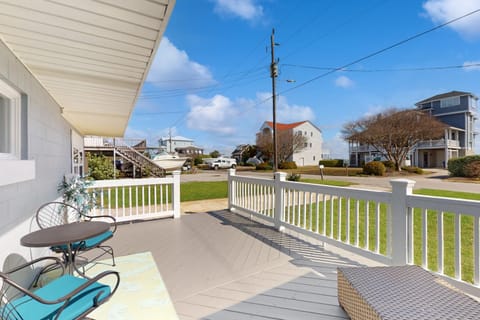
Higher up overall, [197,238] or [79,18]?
[79,18]

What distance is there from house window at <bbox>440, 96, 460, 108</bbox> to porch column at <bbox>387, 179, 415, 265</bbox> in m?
37.0

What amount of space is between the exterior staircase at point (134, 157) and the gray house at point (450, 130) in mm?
23614

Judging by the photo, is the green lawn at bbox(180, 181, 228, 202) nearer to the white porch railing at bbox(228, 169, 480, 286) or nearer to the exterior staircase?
the white porch railing at bbox(228, 169, 480, 286)

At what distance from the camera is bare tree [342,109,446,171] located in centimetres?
2034

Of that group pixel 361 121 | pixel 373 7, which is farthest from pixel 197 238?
pixel 361 121

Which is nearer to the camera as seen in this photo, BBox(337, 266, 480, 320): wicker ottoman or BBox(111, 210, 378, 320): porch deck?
BBox(337, 266, 480, 320): wicker ottoman

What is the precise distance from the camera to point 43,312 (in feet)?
4.89

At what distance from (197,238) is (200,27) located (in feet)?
36.9

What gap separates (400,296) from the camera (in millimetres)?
1574

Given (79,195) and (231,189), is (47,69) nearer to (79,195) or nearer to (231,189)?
(79,195)

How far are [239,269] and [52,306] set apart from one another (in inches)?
72.6

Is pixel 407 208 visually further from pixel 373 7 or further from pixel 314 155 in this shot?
pixel 314 155

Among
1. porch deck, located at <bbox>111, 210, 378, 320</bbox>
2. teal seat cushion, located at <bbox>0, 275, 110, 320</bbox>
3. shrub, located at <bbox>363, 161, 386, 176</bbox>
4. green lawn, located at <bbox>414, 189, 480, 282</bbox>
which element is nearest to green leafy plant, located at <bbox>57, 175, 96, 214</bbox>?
porch deck, located at <bbox>111, 210, 378, 320</bbox>

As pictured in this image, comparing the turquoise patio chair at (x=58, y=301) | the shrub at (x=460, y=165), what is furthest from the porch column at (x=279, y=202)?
the shrub at (x=460, y=165)
